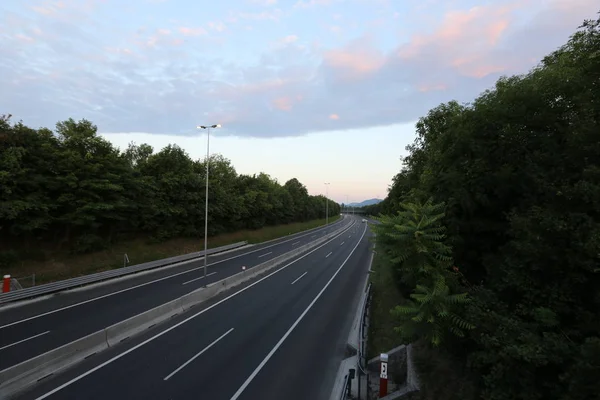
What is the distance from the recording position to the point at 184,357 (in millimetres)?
11281

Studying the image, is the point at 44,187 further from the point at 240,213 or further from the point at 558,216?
the point at 558,216

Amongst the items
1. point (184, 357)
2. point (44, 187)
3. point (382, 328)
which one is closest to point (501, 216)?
point (382, 328)

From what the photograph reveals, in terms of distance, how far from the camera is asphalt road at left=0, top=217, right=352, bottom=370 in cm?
1200

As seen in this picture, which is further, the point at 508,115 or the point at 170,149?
the point at 170,149

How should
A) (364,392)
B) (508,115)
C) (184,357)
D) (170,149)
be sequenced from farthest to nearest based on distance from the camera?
(170,149) < (184,357) < (364,392) < (508,115)

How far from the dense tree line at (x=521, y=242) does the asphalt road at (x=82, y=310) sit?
13161mm

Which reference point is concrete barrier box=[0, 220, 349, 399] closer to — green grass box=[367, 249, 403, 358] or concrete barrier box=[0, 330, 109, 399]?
concrete barrier box=[0, 330, 109, 399]

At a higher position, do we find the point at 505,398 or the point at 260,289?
the point at 505,398

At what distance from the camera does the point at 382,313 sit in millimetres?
17031

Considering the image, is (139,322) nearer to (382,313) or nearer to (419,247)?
(382,313)

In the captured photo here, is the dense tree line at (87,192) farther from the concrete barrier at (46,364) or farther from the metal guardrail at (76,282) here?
the concrete barrier at (46,364)

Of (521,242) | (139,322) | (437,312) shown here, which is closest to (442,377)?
(437,312)

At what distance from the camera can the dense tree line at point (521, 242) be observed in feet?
17.7

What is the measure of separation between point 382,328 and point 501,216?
8.29m
